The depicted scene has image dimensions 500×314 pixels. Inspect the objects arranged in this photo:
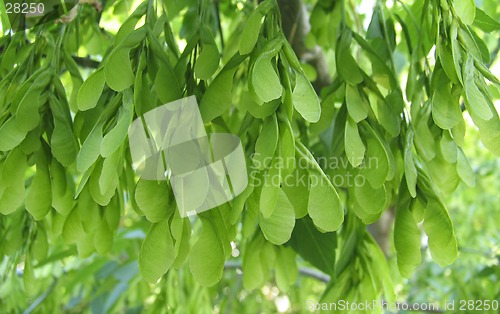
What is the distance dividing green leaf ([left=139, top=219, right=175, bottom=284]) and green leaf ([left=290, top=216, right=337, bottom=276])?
361 mm

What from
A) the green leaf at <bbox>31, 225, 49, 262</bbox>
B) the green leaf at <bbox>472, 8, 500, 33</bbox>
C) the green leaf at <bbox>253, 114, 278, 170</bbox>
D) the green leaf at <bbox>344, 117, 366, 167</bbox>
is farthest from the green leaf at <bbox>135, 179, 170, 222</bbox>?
the green leaf at <bbox>472, 8, 500, 33</bbox>

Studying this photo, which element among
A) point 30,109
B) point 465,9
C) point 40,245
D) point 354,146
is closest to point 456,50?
point 465,9

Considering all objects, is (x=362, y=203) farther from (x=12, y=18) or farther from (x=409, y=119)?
(x=12, y=18)

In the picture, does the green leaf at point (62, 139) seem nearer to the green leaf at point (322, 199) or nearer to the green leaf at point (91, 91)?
the green leaf at point (91, 91)

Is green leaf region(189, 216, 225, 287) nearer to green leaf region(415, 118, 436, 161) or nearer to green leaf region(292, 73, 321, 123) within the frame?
green leaf region(292, 73, 321, 123)

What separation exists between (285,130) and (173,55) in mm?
240

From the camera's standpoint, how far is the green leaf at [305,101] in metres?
0.57

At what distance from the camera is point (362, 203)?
0.67 metres

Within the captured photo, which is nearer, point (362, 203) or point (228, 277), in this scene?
point (362, 203)

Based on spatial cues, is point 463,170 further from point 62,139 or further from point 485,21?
point 62,139

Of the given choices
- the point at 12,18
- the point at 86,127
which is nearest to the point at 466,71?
the point at 86,127

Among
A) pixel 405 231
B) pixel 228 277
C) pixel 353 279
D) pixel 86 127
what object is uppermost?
pixel 86 127

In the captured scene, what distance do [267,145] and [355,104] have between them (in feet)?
0.60

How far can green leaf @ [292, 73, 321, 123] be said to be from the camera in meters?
0.57
